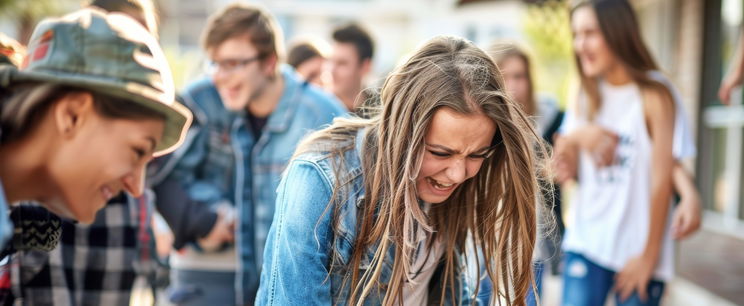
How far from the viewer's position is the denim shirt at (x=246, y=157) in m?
3.37

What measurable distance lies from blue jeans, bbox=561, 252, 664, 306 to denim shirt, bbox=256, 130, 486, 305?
67.5 inches

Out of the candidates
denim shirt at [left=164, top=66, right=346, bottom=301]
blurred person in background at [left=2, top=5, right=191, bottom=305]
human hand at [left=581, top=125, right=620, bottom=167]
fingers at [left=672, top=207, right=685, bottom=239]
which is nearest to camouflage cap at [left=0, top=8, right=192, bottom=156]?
blurred person in background at [left=2, top=5, right=191, bottom=305]

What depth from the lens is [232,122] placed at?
3551mm

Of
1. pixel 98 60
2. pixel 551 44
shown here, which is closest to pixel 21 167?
pixel 98 60

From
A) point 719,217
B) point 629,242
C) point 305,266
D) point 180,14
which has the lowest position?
point 719,217

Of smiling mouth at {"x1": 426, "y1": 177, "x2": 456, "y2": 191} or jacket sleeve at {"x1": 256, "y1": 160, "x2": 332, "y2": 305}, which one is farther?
smiling mouth at {"x1": 426, "y1": 177, "x2": 456, "y2": 191}

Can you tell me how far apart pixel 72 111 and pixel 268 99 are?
76.7 inches

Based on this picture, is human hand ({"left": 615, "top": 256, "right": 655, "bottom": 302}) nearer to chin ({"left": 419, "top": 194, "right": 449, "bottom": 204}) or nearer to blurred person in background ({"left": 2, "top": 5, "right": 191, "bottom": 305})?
chin ({"left": 419, "top": 194, "right": 449, "bottom": 204})

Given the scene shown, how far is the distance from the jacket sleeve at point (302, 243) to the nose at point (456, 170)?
0.33 m

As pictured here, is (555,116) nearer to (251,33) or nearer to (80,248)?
(251,33)

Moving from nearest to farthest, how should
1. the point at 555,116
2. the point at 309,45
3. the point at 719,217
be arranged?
the point at 555,116, the point at 309,45, the point at 719,217

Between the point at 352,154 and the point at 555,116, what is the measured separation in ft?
8.46

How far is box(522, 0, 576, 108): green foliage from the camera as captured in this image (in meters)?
8.39

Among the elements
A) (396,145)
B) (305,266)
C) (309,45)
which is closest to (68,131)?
(305,266)
